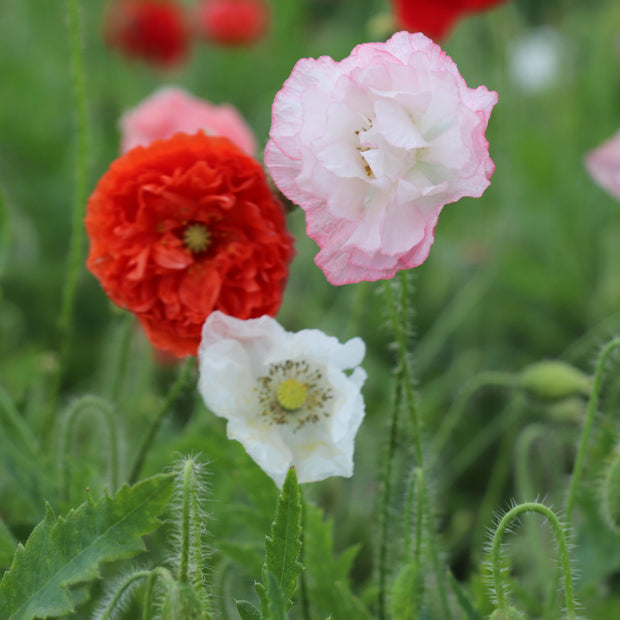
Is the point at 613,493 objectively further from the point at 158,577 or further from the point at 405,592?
the point at 158,577

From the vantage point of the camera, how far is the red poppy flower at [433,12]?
3.57 feet

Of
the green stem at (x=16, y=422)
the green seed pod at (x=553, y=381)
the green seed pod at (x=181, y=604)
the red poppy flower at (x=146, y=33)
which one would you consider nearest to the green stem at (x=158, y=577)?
the green seed pod at (x=181, y=604)

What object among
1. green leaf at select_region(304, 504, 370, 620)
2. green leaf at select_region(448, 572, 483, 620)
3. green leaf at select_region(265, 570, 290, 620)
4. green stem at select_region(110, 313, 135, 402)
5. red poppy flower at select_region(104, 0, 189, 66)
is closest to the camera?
green leaf at select_region(265, 570, 290, 620)

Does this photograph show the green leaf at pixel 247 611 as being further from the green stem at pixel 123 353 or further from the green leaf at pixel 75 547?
the green stem at pixel 123 353

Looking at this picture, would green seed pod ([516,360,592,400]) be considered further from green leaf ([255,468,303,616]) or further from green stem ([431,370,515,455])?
green leaf ([255,468,303,616])

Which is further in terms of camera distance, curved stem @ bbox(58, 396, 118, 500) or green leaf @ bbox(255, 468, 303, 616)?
curved stem @ bbox(58, 396, 118, 500)

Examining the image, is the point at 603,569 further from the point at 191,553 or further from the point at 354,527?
the point at 191,553

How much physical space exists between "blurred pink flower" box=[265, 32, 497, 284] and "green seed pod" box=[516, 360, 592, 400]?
0.41 m

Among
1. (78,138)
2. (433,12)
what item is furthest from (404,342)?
(433,12)

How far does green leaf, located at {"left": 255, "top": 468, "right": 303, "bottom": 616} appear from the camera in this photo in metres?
0.56

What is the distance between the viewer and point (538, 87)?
2.29 metres

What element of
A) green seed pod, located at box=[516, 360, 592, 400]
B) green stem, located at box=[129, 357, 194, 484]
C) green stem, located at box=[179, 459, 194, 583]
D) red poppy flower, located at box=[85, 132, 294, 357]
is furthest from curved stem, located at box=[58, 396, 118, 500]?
green seed pod, located at box=[516, 360, 592, 400]

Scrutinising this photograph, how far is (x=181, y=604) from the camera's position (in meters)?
0.52

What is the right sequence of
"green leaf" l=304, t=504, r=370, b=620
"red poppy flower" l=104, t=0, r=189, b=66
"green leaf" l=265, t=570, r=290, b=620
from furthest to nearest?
"red poppy flower" l=104, t=0, r=189, b=66 < "green leaf" l=304, t=504, r=370, b=620 < "green leaf" l=265, t=570, r=290, b=620
